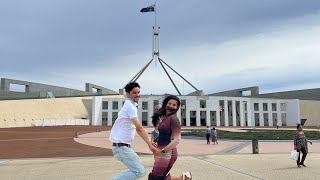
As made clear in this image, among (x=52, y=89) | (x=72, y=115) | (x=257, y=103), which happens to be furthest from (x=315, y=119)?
(x=52, y=89)

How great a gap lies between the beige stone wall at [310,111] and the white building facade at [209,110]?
7.67m

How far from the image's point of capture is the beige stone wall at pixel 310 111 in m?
93.3

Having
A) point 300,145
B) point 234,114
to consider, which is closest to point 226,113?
point 234,114

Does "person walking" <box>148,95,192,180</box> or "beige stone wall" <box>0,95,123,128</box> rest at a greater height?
"beige stone wall" <box>0,95,123,128</box>

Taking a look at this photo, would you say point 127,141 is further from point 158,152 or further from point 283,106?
point 283,106

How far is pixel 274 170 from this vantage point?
1012 centimetres

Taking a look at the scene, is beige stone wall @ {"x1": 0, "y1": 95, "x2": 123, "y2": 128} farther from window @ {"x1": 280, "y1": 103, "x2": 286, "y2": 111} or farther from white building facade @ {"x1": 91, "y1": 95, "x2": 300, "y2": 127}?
window @ {"x1": 280, "y1": 103, "x2": 286, "y2": 111}

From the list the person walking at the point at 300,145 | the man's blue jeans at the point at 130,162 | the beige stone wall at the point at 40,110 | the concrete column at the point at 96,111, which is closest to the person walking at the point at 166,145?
the man's blue jeans at the point at 130,162

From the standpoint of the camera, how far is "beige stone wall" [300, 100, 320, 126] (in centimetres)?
9331

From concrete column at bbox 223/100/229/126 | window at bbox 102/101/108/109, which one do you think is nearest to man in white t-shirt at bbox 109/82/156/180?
concrete column at bbox 223/100/229/126

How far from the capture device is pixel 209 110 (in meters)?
77.1

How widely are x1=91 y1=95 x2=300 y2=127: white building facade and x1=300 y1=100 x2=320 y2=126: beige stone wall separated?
7665 mm

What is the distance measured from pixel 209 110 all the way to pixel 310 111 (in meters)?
36.0

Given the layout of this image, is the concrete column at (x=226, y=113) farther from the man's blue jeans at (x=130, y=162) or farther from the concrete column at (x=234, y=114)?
the man's blue jeans at (x=130, y=162)
